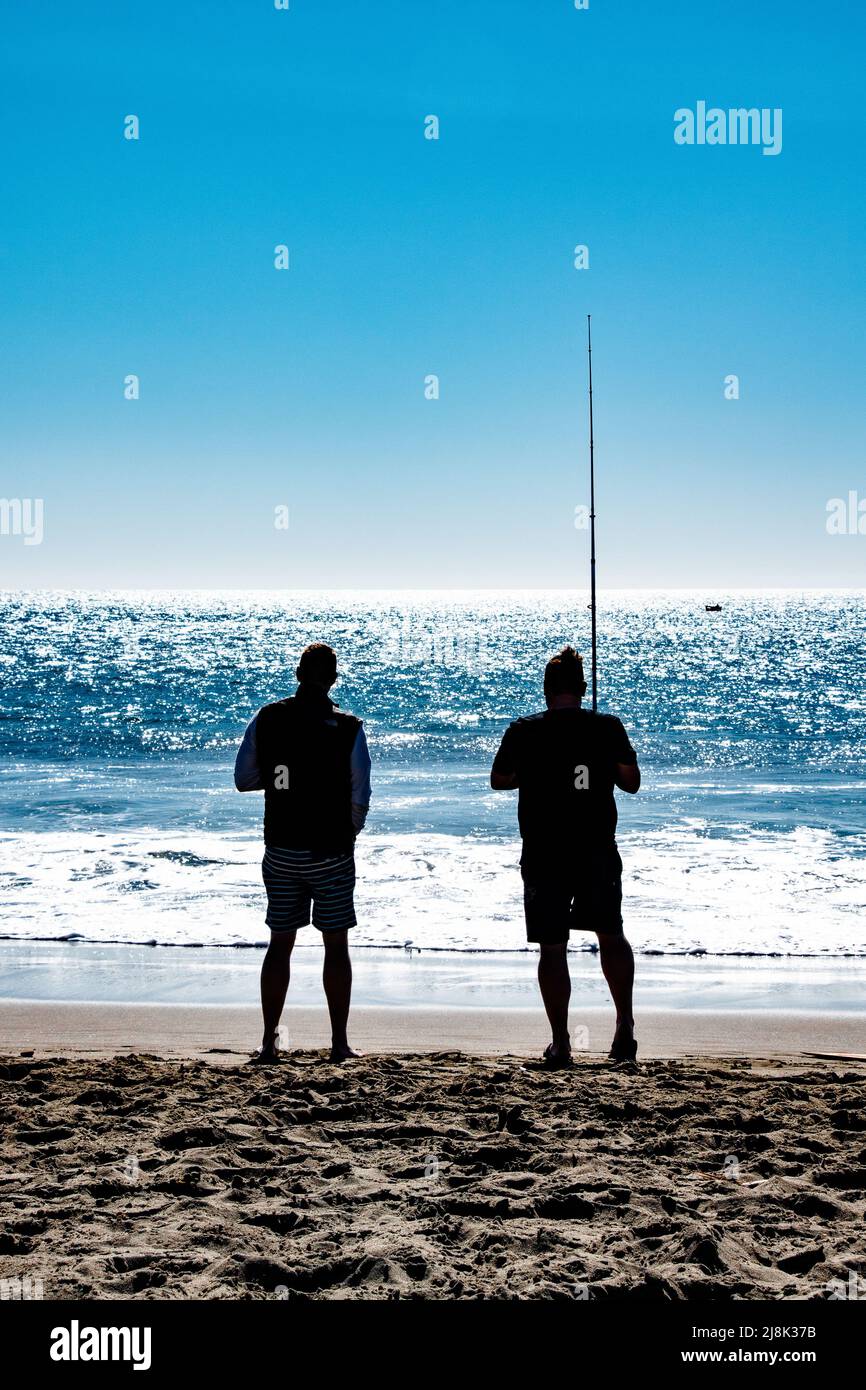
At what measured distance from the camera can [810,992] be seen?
6.96 m

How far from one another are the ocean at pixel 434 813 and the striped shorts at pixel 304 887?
3.41 metres

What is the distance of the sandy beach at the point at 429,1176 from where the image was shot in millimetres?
2742

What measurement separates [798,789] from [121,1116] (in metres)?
16.8

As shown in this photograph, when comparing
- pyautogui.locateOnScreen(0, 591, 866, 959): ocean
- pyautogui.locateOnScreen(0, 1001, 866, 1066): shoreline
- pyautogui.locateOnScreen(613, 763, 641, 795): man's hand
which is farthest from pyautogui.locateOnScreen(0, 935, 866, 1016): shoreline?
pyautogui.locateOnScreen(613, 763, 641, 795): man's hand

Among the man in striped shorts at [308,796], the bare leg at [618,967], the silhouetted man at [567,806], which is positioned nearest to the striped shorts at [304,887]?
the man in striped shorts at [308,796]

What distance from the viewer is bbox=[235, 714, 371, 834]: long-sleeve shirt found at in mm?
4710

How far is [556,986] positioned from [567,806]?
0.81m

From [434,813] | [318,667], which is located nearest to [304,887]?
[318,667]

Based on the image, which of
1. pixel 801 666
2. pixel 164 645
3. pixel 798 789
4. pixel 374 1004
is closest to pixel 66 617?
pixel 164 645

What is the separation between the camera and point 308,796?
470 centimetres

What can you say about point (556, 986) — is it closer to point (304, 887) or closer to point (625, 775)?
point (625, 775)

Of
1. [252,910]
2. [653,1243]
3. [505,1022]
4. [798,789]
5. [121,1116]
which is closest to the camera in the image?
[653,1243]

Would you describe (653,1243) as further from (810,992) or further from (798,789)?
(798,789)

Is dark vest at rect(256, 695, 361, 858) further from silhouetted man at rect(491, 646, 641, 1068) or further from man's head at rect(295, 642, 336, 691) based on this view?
silhouetted man at rect(491, 646, 641, 1068)
